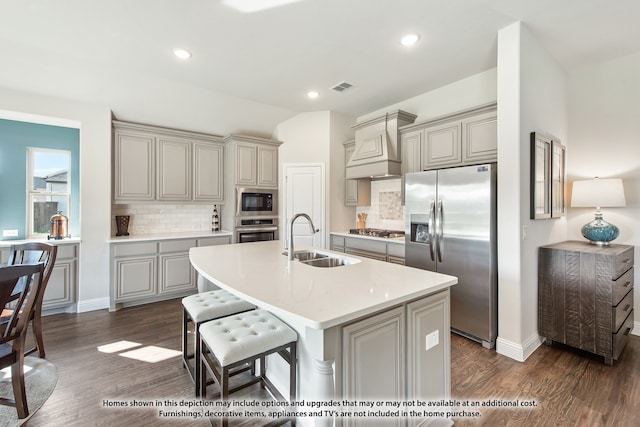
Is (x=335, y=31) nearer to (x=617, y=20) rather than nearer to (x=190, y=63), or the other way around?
A: (x=190, y=63)

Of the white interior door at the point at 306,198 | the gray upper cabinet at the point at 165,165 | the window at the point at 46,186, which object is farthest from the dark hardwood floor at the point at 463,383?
the white interior door at the point at 306,198

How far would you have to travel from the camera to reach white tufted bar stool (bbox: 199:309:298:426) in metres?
1.46

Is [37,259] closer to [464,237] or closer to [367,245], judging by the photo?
[367,245]

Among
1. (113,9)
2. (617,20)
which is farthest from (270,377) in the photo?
(617,20)

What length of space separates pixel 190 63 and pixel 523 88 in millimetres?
3231

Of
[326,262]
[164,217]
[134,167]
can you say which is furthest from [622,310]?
[134,167]

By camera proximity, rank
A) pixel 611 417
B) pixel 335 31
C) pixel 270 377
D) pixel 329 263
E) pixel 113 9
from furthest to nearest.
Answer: pixel 335 31 < pixel 329 263 < pixel 113 9 < pixel 270 377 < pixel 611 417

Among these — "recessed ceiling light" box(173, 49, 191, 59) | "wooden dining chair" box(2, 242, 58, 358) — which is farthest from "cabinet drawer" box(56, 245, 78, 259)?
"recessed ceiling light" box(173, 49, 191, 59)

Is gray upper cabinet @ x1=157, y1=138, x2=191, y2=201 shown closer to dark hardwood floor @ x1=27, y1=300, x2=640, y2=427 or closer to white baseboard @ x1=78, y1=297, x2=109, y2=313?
white baseboard @ x1=78, y1=297, x2=109, y2=313

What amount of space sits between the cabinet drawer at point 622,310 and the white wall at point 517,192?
20.6 inches

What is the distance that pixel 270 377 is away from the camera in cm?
204

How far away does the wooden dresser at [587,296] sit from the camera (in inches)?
92.7

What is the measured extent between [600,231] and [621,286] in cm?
56

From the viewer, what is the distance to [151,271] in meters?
3.83
